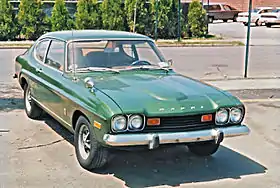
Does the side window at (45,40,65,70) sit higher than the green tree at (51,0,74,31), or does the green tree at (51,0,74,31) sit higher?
the side window at (45,40,65,70)

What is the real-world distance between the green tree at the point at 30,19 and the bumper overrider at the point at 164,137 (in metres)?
19.1

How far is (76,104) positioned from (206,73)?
28.0ft

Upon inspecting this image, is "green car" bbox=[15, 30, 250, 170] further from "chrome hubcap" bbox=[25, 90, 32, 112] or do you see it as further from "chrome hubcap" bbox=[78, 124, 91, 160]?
"chrome hubcap" bbox=[25, 90, 32, 112]

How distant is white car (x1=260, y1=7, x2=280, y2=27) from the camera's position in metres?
36.0

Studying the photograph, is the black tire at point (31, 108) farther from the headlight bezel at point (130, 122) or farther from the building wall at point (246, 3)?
the building wall at point (246, 3)

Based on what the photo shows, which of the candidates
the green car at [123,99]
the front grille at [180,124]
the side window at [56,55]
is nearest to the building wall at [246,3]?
the green car at [123,99]

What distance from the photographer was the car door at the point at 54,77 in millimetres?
6215

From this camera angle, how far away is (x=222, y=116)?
5.41 meters

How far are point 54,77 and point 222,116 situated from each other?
7.69 ft

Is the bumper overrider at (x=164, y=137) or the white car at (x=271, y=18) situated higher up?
the bumper overrider at (x=164, y=137)

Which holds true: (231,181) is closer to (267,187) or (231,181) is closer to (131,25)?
(267,187)

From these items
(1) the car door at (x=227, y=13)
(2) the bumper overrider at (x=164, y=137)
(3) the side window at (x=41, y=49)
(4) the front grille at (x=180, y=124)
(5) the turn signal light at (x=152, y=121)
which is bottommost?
(1) the car door at (x=227, y=13)

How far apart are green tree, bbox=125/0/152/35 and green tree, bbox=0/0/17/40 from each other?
569 centimetres

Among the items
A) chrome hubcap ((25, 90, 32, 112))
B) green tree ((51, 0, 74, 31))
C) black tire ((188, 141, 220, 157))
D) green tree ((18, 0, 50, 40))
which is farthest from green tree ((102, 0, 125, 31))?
black tire ((188, 141, 220, 157))
